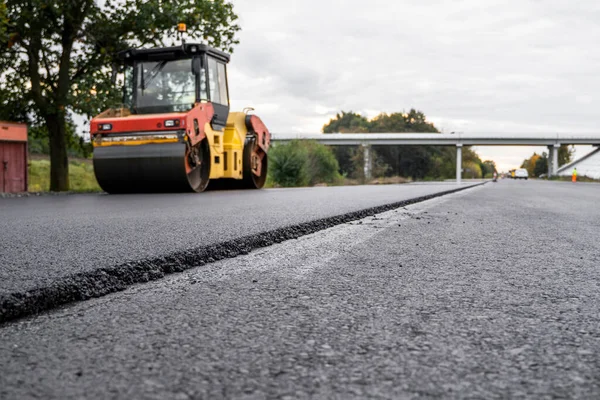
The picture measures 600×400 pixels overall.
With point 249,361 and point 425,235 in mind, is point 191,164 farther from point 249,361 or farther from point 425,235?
point 249,361

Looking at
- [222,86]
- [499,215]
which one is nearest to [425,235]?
[499,215]

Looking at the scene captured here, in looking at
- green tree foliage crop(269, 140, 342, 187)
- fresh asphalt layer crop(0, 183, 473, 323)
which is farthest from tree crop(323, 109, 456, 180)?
fresh asphalt layer crop(0, 183, 473, 323)

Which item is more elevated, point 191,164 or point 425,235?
point 191,164

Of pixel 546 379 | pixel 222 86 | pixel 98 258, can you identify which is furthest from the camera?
pixel 222 86

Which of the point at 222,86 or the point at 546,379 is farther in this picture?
the point at 222,86

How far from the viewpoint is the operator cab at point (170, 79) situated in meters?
12.5

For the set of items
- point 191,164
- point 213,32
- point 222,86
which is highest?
point 213,32

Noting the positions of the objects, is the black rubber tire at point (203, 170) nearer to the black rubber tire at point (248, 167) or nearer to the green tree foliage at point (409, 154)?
the black rubber tire at point (248, 167)

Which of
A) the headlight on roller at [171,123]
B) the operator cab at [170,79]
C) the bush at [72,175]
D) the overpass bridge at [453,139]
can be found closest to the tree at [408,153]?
the overpass bridge at [453,139]

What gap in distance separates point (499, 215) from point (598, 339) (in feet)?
17.0

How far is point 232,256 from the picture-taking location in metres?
3.44

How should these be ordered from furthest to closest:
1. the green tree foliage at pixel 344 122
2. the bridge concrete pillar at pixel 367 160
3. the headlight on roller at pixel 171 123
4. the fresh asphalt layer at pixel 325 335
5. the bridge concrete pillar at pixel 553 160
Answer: the green tree foliage at pixel 344 122, the bridge concrete pillar at pixel 553 160, the bridge concrete pillar at pixel 367 160, the headlight on roller at pixel 171 123, the fresh asphalt layer at pixel 325 335

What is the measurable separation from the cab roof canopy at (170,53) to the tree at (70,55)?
3255mm

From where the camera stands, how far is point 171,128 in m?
11.5
